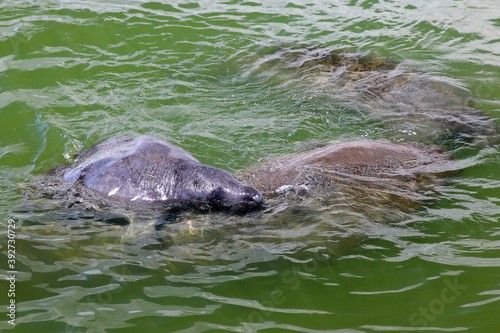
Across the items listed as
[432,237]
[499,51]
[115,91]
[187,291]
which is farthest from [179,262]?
[499,51]

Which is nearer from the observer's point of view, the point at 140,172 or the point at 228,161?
the point at 140,172

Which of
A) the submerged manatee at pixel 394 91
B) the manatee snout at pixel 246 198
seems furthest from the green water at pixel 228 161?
the submerged manatee at pixel 394 91

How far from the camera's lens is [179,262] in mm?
4609

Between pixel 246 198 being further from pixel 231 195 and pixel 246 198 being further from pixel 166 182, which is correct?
pixel 166 182

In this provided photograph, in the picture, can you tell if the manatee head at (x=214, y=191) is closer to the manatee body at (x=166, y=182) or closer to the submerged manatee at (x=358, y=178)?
the manatee body at (x=166, y=182)

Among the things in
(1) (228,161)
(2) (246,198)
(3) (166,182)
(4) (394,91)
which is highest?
(4) (394,91)

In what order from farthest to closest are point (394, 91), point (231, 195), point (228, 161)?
1. point (394, 91)
2. point (228, 161)
3. point (231, 195)

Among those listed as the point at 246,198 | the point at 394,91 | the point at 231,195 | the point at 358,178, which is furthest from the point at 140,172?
the point at 394,91

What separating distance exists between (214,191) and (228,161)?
60.3 inches

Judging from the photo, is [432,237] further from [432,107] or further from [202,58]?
[202,58]

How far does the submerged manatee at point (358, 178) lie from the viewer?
5.38 m

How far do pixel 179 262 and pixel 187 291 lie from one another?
0.38m

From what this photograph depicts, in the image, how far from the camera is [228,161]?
21.4ft

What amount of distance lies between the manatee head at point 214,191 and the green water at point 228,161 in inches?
6.6
